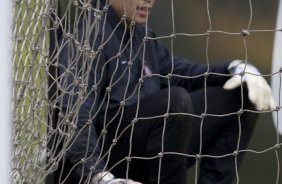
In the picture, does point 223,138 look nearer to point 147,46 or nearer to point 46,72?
point 147,46

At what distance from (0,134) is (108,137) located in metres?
0.89

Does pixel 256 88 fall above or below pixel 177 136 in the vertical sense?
above

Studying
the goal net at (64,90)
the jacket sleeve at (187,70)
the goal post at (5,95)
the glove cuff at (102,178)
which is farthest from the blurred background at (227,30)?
the goal post at (5,95)

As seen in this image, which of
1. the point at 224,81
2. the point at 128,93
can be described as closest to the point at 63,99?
the point at 128,93

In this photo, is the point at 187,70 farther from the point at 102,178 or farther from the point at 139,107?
the point at 102,178

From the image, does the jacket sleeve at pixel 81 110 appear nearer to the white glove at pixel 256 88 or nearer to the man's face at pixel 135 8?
the man's face at pixel 135 8

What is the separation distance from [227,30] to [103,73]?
72 centimetres

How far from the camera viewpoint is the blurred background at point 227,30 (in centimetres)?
254

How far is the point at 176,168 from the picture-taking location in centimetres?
192

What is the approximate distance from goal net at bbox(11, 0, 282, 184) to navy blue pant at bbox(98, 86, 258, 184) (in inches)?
0.7

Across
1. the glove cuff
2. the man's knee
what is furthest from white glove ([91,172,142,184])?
the man's knee

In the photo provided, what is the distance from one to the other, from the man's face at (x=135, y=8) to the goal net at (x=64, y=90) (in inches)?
1.4

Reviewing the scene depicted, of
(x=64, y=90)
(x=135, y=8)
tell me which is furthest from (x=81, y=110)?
(x=135, y=8)

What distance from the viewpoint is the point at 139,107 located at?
196cm
